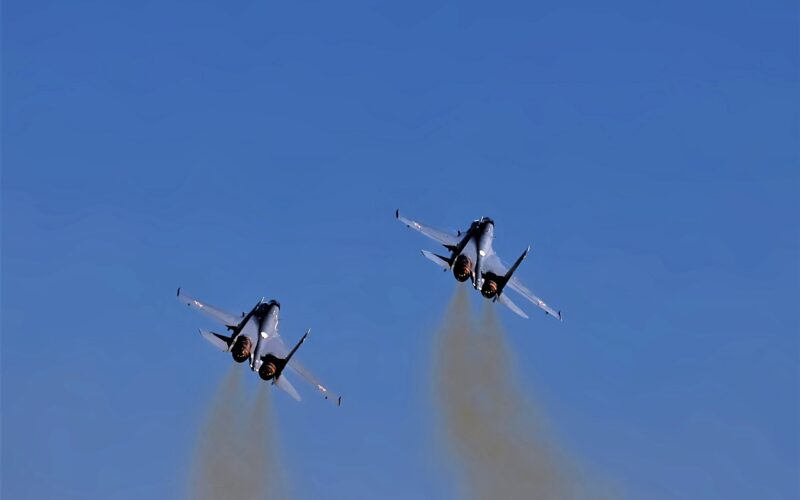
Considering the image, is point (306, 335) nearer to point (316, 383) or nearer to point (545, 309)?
point (316, 383)

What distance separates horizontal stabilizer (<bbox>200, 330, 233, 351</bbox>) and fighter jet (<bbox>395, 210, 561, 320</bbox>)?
19033mm

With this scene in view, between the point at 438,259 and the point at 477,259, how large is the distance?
4.10 meters

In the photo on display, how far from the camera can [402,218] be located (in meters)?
154

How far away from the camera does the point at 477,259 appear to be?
148m

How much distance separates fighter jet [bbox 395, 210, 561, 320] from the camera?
147 metres

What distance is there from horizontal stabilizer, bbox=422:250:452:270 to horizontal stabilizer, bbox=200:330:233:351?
18.9 meters

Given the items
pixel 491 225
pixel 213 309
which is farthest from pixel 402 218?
pixel 213 309

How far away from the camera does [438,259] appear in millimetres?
146250

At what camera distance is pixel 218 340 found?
144 metres

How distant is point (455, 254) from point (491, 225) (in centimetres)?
689

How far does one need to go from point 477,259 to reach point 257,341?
69.6ft

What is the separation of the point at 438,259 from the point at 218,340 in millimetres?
20814

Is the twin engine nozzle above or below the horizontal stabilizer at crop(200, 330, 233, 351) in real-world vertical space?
above

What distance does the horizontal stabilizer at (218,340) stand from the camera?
142500mm
